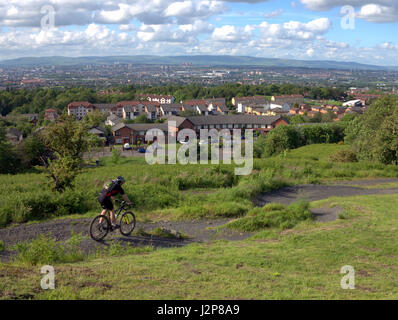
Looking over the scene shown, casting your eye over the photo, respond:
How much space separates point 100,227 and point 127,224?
80 centimetres

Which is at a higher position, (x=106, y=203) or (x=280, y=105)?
(x=280, y=105)

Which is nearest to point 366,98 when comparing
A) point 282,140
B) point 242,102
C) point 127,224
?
point 242,102

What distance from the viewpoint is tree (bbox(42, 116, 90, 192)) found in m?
14.5

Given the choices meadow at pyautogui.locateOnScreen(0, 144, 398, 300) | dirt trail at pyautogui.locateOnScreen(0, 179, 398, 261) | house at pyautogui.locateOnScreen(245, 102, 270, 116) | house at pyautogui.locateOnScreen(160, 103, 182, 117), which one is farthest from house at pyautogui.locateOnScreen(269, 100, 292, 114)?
dirt trail at pyautogui.locateOnScreen(0, 179, 398, 261)

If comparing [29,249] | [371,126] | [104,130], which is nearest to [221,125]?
[104,130]

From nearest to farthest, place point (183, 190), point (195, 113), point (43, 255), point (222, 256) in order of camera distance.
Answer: point (43, 255), point (222, 256), point (183, 190), point (195, 113)

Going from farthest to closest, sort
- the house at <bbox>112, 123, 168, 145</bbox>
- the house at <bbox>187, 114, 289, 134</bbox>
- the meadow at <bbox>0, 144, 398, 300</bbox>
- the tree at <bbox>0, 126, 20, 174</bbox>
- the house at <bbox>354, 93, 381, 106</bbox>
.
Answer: the house at <bbox>354, 93, 381, 106</bbox> < the house at <bbox>187, 114, 289, 134</bbox> < the house at <bbox>112, 123, 168, 145</bbox> < the tree at <bbox>0, 126, 20, 174</bbox> < the meadow at <bbox>0, 144, 398, 300</bbox>

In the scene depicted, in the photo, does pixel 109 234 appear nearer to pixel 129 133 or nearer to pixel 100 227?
pixel 100 227

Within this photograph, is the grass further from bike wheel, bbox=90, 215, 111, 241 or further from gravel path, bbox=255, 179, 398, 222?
gravel path, bbox=255, 179, 398, 222

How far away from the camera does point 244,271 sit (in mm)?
6785

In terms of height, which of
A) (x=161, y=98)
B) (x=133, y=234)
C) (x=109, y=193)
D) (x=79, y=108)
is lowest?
Result: (x=133, y=234)

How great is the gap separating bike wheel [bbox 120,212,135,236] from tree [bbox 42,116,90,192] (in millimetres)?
5655

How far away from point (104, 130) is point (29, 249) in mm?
51628
